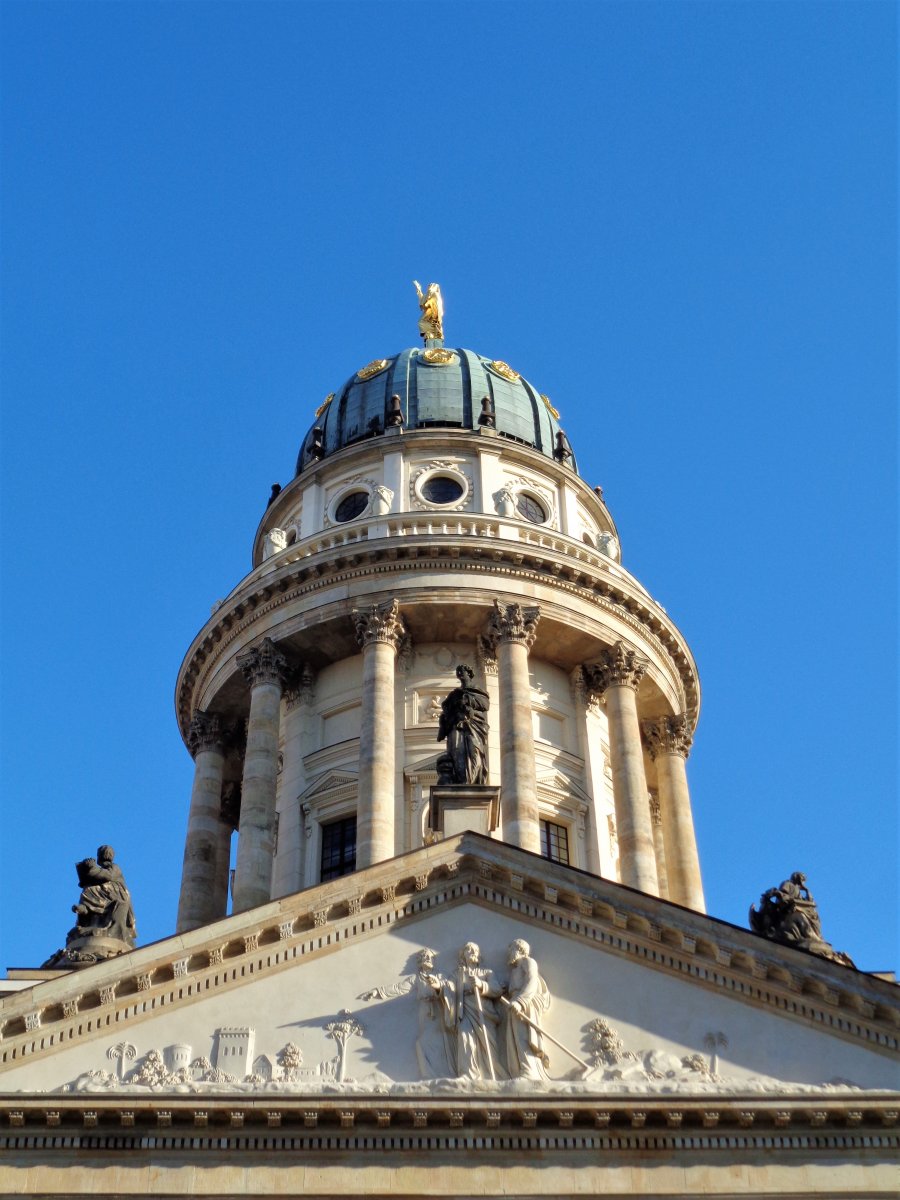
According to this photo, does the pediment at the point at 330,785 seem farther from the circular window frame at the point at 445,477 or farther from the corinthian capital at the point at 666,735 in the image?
the corinthian capital at the point at 666,735

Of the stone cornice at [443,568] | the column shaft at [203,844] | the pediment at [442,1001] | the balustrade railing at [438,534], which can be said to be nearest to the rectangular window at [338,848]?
the column shaft at [203,844]

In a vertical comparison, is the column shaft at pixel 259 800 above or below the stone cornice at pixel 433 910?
above

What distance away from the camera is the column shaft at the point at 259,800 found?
39.5 metres

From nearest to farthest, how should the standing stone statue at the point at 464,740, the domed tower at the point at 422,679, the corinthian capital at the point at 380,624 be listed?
the standing stone statue at the point at 464,740 < the domed tower at the point at 422,679 < the corinthian capital at the point at 380,624

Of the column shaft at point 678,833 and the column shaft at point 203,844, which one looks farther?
the column shaft at point 678,833

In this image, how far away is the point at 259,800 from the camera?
40.6 meters

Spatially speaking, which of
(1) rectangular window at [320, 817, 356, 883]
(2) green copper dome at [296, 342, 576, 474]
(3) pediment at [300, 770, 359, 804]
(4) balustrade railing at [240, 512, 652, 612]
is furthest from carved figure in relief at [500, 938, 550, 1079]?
(2) green copper dome at [296, 342, 576, 474]

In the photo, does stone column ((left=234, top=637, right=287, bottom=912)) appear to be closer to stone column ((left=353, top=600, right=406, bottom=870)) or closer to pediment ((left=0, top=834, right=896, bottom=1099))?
stone column ((left=353, top=600, right=406, bottom=870))

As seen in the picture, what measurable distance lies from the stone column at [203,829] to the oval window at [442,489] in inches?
341

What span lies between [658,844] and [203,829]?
12.2m

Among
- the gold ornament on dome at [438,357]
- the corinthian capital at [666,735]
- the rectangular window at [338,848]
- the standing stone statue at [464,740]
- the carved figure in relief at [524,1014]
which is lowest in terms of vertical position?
the carved figure in relief at [524,1014]

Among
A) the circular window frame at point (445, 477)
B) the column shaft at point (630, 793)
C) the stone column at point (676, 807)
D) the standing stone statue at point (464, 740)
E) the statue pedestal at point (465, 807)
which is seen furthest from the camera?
the circular window frame at point (445, 477)

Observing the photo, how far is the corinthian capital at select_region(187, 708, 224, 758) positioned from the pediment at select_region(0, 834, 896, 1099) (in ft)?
67.3

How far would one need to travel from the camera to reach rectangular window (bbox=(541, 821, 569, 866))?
1597 inches
